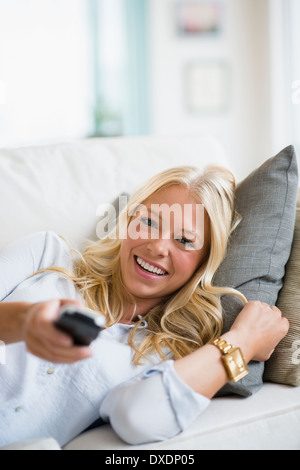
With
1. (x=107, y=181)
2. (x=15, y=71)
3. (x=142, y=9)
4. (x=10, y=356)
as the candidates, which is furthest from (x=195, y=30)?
(x=10, y=356)

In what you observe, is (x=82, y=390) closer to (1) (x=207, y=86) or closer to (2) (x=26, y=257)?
(2) (x=26, y=257)

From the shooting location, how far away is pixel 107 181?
5.24 feet

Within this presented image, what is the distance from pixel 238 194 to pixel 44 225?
54 centimetres

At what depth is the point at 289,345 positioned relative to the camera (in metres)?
1.20

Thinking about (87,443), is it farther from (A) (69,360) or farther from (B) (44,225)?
(B) (44,225)

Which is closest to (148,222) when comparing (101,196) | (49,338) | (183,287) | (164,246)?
(164,246)

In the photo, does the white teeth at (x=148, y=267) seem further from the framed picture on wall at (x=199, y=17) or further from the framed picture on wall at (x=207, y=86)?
the framed picture on wall at (x=199, y=17)

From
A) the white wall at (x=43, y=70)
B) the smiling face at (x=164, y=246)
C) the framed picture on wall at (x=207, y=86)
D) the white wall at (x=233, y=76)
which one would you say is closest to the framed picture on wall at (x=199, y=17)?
the white wall at (x=233, y=76)

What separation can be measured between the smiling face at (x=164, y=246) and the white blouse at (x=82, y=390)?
13 cm

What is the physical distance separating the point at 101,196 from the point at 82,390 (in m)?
0.63

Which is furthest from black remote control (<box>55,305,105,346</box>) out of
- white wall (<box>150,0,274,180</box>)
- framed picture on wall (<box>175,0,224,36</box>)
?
framed picture on wall (<box>175,0,224,36</box>)

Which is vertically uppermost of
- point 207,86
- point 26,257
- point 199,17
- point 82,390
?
point 199,17

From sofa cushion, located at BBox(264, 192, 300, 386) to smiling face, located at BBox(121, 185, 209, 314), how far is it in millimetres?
223

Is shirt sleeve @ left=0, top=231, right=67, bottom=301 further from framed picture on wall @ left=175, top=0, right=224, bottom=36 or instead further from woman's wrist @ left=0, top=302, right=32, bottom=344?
framed picture on wall @ left=175, top=0, right=224, bottom=36
